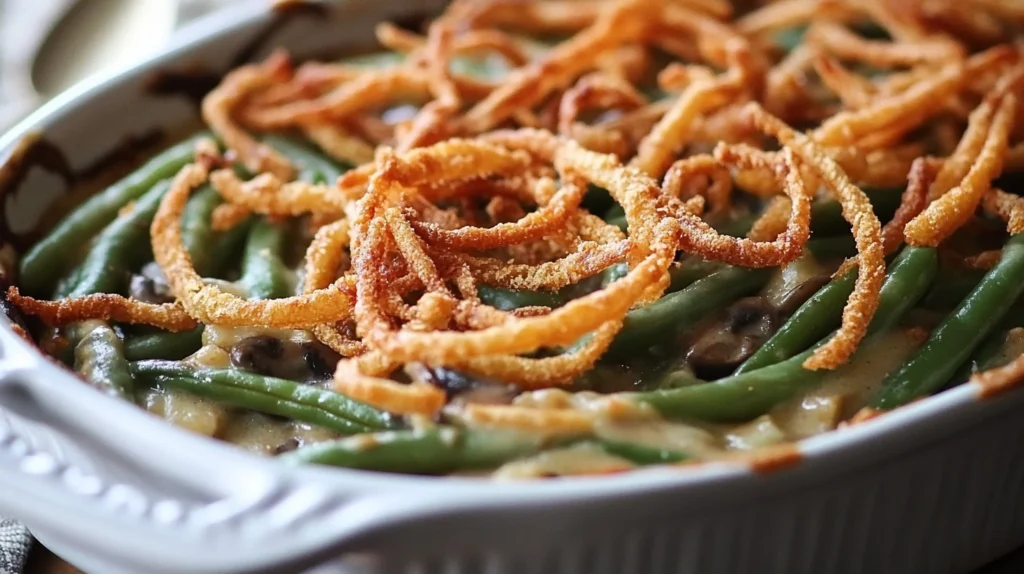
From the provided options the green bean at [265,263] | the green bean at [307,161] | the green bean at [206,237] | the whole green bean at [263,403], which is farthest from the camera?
the green bean at [307,161]

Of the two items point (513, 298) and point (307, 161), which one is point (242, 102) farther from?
point (513, 298)

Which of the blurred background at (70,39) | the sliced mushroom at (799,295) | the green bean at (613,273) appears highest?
the blurred background at (70,39)

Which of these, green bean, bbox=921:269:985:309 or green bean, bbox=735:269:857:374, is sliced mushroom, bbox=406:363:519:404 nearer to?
green bean, bbox=735:269:857:374

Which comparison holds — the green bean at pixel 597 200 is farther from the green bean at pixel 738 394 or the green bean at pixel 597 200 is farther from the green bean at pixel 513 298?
the green bean at pixel 738 394

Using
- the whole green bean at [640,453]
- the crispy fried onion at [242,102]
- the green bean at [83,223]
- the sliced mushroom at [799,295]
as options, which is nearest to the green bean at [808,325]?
the sliced mushroom at [799,295]

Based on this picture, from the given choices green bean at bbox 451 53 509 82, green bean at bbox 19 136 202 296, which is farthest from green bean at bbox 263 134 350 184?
green bean at bbox 451 53 509 82

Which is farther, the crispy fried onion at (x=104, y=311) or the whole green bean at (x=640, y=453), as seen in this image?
the crispy fried onion at (x=104, y=311)

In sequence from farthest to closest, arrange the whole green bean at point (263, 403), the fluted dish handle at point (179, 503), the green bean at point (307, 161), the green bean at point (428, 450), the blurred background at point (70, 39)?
the blurred background at point (70, 39) < the green bean at point (307, 161) < the whole green bean at point (263, 403) < the green bean at point (428, 450) < the fluted dish handle at point (179, 503)

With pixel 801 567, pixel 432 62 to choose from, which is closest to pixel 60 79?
pixel 432 62
